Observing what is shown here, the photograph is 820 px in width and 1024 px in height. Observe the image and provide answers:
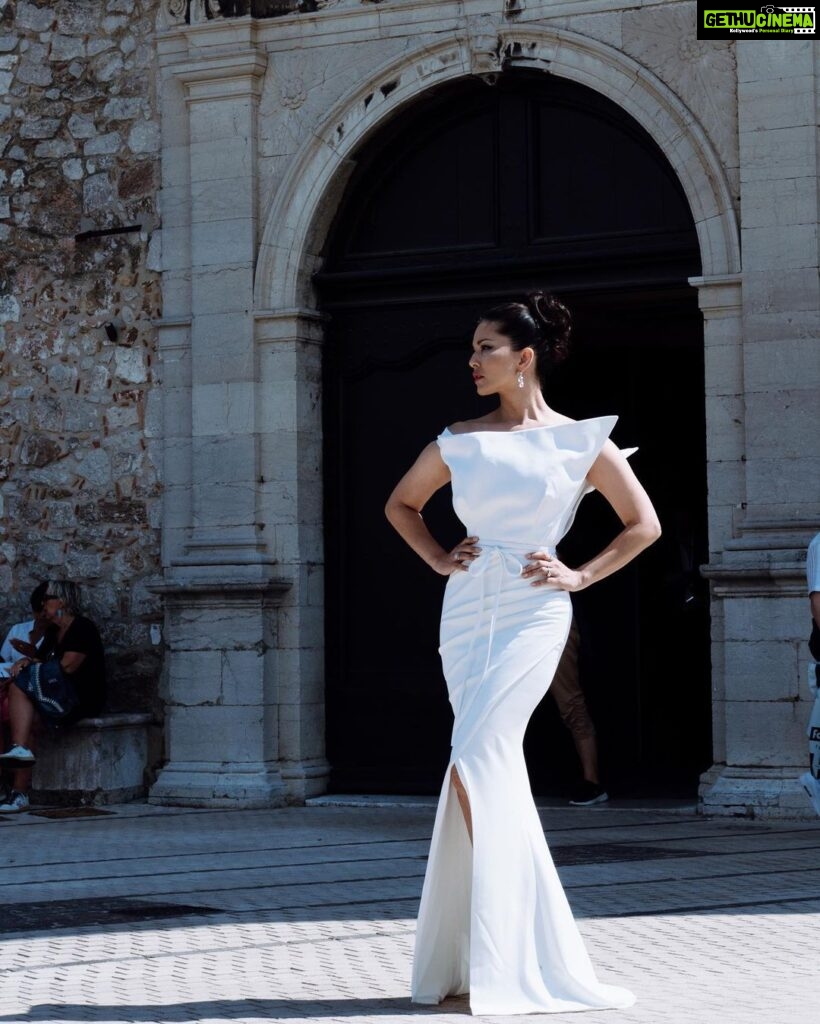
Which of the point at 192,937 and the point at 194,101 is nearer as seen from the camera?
the point at 192,937

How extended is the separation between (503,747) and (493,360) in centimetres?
107

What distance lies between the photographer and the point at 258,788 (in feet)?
38.1

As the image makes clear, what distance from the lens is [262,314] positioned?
11.9 meters

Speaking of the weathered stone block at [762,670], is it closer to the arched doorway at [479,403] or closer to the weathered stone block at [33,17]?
the arched doorway at [479,403]

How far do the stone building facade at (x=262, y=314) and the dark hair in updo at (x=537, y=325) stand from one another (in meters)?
4.86

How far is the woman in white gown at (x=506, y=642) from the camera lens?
5.22 metres

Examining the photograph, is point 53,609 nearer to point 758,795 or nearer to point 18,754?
point 18,754

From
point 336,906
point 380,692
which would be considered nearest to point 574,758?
point 380,692

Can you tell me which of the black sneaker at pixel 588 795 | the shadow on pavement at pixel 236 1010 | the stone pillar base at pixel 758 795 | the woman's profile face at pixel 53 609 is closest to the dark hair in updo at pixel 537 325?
the shadow on pavement at pixel 236 1010

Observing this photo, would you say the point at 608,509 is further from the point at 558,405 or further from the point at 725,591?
the point at 725,591

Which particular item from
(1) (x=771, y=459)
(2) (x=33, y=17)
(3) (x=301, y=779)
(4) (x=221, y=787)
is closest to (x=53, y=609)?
(4) (x=221, y=787)

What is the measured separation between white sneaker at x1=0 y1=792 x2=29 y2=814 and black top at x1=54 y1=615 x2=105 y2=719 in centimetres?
57

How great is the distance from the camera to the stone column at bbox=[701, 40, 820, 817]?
10.3m

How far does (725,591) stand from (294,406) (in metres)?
2.88
